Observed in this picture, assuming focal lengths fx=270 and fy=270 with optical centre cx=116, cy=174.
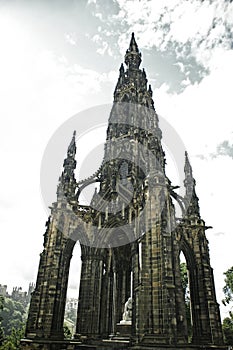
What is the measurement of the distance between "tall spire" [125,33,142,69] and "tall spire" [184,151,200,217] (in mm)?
16112

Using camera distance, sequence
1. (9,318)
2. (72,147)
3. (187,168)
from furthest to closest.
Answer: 1. (9,318)
2. (72,147)
3. (187,168)

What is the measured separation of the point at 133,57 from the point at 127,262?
86.3ft

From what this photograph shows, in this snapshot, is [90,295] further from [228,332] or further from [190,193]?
[228,332]

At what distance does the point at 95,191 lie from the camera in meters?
23.6

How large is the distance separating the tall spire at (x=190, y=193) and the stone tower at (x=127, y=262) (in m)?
0.09

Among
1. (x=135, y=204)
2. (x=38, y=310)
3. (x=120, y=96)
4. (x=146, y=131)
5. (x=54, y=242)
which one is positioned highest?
(x=120, y=96)

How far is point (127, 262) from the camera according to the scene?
21281 millimetres

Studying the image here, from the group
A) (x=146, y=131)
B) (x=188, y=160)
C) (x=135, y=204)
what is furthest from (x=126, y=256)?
(x=146, y=131)

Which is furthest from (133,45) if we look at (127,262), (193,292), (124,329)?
(124,329)

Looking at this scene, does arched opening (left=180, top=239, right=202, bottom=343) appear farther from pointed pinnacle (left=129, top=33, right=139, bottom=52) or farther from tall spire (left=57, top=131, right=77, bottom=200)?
pointed pinnacle (left=129, top=33, right=139, bottom=52)

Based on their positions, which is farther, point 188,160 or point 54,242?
point 188,160

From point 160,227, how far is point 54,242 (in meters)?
7.31

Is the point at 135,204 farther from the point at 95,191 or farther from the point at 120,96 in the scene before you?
the point at 120,96

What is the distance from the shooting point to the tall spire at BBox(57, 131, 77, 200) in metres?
20.3
